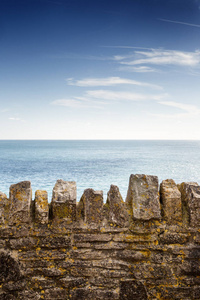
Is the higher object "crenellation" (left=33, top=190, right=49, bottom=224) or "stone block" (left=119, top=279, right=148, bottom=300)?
"crenellation" (left=33, top=190, right=49, bottom=224)

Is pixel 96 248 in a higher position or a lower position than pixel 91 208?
lower

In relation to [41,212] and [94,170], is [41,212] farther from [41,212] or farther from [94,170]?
[94,170]

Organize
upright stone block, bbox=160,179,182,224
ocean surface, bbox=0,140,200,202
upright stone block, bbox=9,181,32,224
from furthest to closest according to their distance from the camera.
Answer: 1. ocean surface, bbox=0,140,200,202
2. upright stone block, bbox=160,179,182,224
3. upright stone block, bbox=9,181,32,224

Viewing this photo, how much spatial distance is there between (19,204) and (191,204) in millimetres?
1871

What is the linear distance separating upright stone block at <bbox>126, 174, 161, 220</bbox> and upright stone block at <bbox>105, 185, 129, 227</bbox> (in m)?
0.11

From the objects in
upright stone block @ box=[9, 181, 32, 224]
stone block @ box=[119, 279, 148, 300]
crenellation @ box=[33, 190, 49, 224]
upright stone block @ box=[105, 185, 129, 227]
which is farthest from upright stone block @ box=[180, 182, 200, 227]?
upright stone block @ box=[9, 181, 32, 224]

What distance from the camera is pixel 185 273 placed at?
2.63 m

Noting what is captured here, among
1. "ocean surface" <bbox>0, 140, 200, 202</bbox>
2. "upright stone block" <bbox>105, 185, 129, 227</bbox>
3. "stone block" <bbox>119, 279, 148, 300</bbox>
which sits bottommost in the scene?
"ocean surface" <bbox>0, 140, 200, 202</bbox>

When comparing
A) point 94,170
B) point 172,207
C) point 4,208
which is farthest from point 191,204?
point 94,170

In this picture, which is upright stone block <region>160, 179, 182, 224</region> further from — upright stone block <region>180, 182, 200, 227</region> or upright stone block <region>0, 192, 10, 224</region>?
upright stone block <region>0, 192, 10, 224</region>

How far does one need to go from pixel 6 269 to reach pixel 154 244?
1608mm

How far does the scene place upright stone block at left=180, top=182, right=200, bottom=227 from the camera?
8.67 feet

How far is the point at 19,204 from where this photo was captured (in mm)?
2578

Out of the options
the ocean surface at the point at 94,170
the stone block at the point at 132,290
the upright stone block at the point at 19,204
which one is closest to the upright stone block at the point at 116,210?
the stone block at the point at 132,290
